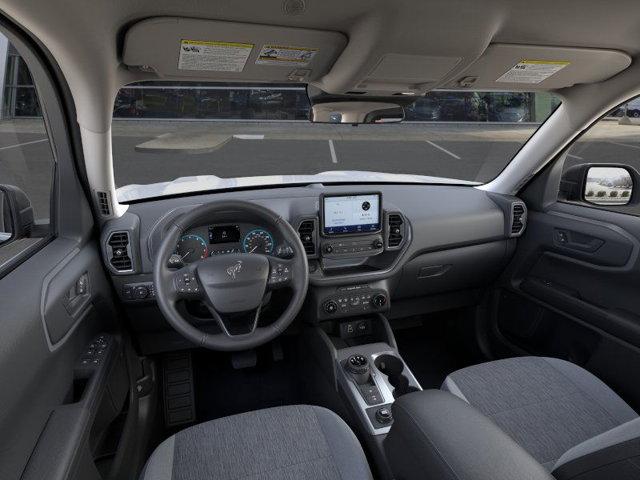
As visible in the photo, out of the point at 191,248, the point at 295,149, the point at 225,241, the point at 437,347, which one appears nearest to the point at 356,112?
the point at 225,241

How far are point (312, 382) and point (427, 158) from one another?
4.52m

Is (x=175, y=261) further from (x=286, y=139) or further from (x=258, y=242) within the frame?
(x=286, y=139)

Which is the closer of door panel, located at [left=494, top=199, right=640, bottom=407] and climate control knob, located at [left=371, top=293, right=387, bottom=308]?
door panel, located at [left=494, top=199, right=640, bottom=407]

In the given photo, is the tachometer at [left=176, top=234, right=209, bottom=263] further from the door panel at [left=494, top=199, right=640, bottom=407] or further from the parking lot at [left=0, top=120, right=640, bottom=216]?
the door panel at [left=494, top=199, right=640, bottom=407]

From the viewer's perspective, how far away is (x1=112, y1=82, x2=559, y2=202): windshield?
256cm

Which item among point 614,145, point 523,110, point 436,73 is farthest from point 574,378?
point 614,145

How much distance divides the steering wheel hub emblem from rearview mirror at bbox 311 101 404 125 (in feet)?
2.77

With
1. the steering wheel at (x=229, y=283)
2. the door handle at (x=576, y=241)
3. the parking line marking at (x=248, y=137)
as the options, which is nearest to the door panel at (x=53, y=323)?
the steering wheel at (x=229, y=283)

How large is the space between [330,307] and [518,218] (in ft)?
4.36

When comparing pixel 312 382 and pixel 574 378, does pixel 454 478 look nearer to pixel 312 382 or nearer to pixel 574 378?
pixel 574 378

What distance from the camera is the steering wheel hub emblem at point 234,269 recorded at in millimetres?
1789

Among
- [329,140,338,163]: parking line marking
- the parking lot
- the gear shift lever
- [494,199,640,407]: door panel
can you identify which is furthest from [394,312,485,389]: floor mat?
[329,140,338,163]: parking line marking

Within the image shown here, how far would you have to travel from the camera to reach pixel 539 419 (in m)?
1.76

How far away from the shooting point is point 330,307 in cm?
250
